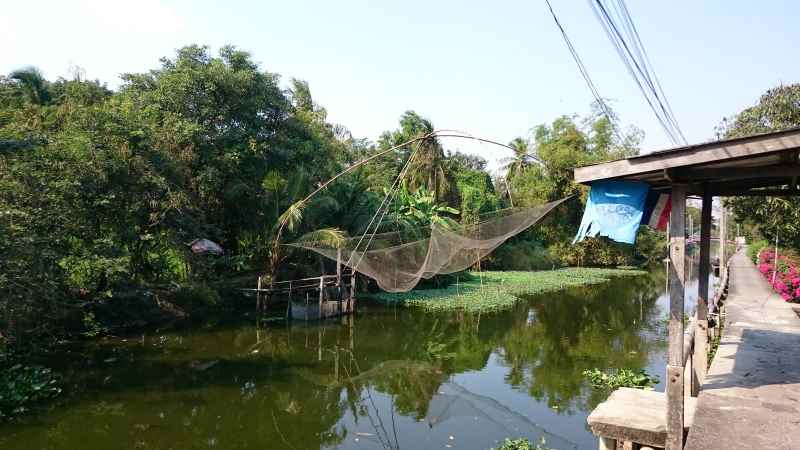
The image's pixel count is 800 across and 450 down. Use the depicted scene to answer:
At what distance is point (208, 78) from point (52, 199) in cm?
468

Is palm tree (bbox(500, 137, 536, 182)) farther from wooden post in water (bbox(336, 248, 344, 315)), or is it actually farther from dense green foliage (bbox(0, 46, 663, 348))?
wooden post in water (bbox(336, 248, 344, 315))

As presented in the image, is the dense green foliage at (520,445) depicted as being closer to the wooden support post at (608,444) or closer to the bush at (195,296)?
the wooden support post at (608,444)

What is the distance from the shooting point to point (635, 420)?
3354mm

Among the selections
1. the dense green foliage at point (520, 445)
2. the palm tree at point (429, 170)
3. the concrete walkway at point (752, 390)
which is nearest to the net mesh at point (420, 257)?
the concrete walkway at point (752, 390)

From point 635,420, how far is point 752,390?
1334 millimetres

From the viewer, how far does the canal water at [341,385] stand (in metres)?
5.07

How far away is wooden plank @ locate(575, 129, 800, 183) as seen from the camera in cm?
289

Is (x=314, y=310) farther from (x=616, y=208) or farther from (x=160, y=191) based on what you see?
(x=616, y=208)

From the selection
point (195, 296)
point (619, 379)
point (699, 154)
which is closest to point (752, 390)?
point (699, 154)

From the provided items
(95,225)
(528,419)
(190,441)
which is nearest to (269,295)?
(95,225)

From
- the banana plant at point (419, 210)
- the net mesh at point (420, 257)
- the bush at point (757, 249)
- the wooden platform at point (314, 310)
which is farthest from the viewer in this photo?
the bush at point (757, 249)

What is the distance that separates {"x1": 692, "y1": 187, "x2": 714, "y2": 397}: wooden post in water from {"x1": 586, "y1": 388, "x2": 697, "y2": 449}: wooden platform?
0.74 meters

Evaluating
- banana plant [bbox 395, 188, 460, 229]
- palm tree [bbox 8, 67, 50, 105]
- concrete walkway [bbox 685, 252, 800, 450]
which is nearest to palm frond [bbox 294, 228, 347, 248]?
banana plant [bbox 395, 188, 460, 229]

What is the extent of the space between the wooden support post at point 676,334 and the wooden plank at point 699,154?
0.31 metres
